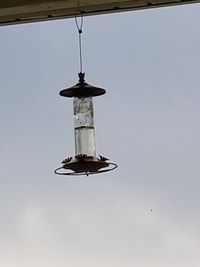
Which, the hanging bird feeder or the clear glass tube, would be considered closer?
the hanging bird feeder

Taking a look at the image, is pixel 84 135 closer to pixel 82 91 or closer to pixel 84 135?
pixel 84 135

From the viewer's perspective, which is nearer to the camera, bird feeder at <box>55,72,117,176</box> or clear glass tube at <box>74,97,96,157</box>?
bird feeder at <box>55,72,117,176</box>

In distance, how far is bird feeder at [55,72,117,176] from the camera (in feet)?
7.82

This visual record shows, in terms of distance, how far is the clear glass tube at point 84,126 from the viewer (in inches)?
97.9

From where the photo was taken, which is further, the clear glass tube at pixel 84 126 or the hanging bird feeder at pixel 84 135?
the clear glass tube at pixel 84 126

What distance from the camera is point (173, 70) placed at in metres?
3.02

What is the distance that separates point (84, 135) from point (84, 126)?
0.04 meters

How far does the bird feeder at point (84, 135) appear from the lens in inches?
93.9

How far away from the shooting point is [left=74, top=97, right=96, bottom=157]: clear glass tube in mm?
2486

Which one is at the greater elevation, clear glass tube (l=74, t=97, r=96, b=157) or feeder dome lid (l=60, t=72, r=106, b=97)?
feeder dome lid (l=60, t=72, r=106, b=97)

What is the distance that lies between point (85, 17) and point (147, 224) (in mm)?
950

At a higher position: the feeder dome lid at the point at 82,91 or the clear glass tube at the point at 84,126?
the feeder dome lid at the point at 82,91

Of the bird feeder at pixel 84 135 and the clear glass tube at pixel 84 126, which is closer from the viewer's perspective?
the bird feeder at pixel 84 135

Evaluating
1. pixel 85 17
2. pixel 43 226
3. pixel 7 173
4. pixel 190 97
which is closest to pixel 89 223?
pixel 43 226
